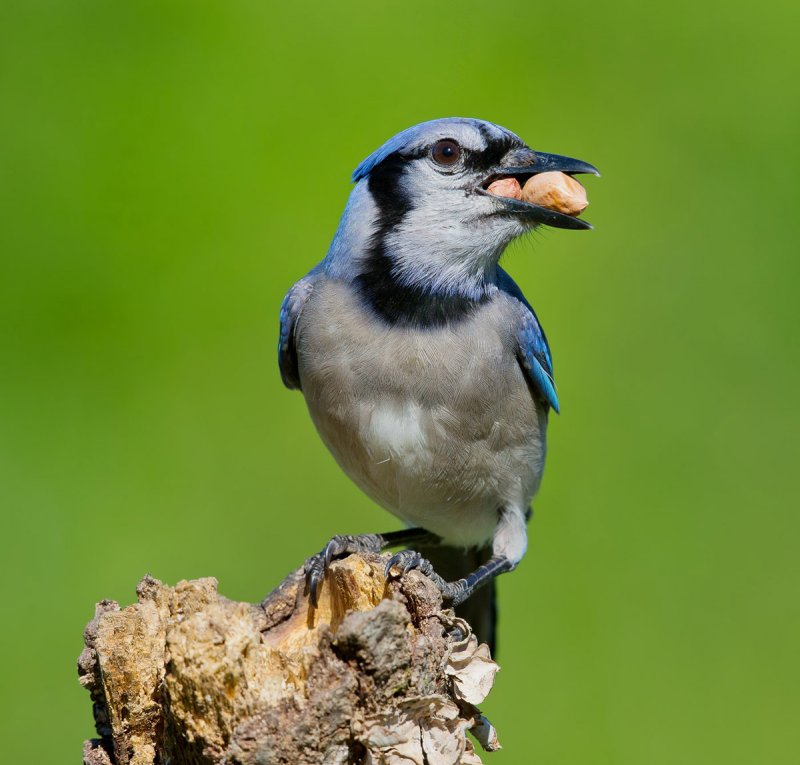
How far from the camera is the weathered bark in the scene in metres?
2.70

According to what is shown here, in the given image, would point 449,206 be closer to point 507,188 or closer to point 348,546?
point 507,188

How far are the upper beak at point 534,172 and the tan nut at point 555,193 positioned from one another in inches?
1.1

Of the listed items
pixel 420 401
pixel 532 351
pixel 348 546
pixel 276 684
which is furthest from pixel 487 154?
pixel 276 684

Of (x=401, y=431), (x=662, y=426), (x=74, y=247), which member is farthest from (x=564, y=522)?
(x=74, y=247)

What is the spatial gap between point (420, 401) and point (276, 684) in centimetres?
141

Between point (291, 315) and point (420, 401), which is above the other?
point (291, 315)

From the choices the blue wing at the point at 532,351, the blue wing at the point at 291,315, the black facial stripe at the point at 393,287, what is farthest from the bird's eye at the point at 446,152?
the blue wing at the point at 291,315

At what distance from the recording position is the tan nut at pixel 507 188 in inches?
156

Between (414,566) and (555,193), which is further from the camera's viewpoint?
(555,193)

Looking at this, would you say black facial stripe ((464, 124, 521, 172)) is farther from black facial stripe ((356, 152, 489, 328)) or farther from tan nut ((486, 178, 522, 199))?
black facial stripe ((356, 152, 489, 328))

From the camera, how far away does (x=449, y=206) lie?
3.90 meters

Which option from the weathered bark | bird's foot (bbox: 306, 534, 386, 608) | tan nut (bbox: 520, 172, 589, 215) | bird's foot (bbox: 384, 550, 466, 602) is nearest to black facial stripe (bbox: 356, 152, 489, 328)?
tan nut (bbox: 520, 172, 589, 215)

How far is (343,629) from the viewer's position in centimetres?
270

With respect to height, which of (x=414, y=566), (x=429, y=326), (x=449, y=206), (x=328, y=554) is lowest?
(x=414, y=566)
